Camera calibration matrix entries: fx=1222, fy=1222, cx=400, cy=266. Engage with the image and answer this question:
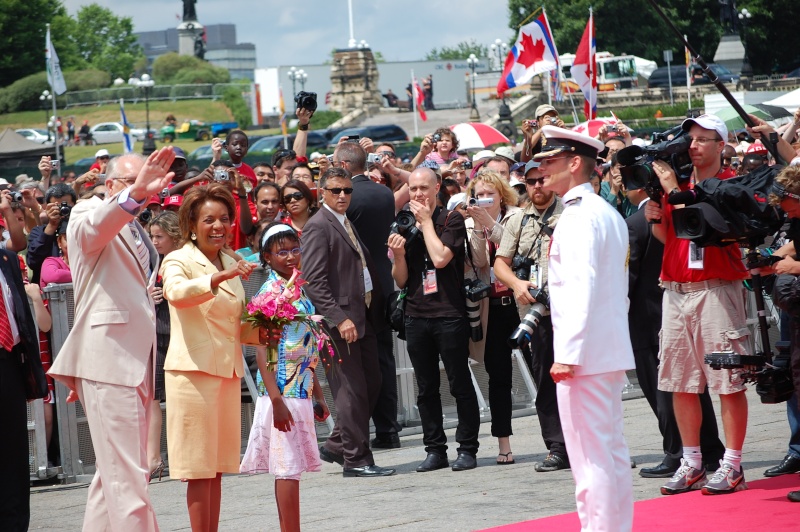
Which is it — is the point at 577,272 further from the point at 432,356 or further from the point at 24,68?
the point at 24,68

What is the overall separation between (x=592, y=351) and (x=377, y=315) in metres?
3.89

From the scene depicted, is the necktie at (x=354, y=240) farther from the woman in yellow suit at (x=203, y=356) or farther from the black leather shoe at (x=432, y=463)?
the woman in yellow suit at (x=203, y=356)

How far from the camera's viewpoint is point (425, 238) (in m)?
9.07

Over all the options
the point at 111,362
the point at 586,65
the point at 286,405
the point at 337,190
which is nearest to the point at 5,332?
the point at 111,362

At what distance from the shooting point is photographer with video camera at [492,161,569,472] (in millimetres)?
8594

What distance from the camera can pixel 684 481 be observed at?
25.7 ft

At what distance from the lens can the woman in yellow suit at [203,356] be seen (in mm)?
6445

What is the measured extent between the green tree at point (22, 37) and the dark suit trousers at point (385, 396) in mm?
78270

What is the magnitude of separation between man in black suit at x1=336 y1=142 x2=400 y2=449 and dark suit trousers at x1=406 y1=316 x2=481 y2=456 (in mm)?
669

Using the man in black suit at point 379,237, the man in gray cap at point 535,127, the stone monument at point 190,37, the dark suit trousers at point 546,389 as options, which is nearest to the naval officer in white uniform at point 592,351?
the dark suit trousers at point 546,389

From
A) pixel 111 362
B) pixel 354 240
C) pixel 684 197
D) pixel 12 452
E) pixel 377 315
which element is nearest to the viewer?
pixel 111 362

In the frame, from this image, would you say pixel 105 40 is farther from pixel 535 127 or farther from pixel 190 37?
pixel 535 127

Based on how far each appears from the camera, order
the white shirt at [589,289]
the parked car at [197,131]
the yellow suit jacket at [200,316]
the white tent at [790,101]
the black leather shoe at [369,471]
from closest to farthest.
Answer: the white shirt at [589,289]
the yellow suit jacket at [200,316]
the black leather shoe at [369,471]
the white tent at [790,101]
the parked car at [197,131]

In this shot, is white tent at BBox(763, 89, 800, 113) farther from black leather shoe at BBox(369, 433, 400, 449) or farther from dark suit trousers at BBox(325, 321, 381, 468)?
dark suit trousers at BBox(325, 321, 381, 468)
